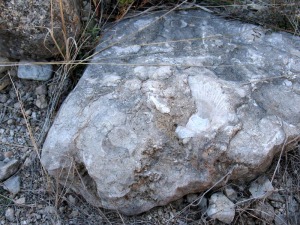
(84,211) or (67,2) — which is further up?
(67,2)

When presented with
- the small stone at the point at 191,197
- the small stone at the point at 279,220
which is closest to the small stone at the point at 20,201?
the small stone at the point at 191,197

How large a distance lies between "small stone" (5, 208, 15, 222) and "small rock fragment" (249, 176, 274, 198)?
3.76ft

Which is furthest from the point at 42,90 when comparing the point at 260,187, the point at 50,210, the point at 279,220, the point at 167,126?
the point at 279,220

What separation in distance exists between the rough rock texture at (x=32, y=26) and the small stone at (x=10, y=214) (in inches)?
31.0

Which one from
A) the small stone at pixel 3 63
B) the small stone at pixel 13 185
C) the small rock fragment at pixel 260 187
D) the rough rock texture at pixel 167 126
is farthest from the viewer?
the small stone at pixel 3 63

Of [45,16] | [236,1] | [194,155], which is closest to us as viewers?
[194,155]

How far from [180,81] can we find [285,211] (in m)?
0.79

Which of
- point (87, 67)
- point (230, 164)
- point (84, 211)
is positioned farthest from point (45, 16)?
point (230, 164)

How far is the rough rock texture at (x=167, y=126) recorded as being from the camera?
2.01 m

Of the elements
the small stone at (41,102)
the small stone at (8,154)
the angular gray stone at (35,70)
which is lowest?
the small stone at (8,154)

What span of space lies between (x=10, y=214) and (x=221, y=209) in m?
1.01

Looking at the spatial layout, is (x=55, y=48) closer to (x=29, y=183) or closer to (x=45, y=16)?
(x=45, y=16)

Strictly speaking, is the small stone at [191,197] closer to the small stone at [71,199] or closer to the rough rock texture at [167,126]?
the rough rock texture at [167,126]

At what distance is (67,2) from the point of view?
2293 mm
